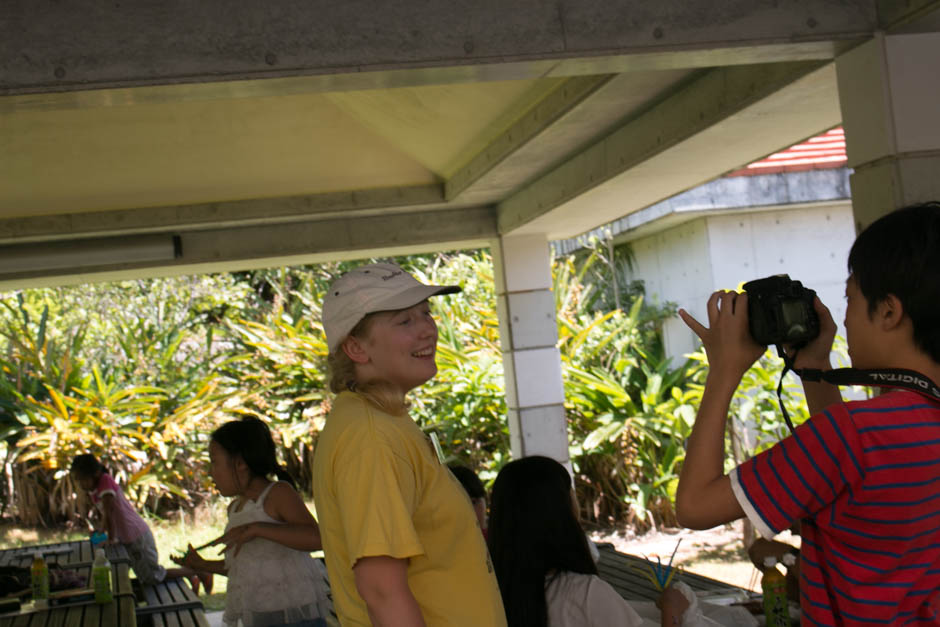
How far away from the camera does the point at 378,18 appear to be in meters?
3.43

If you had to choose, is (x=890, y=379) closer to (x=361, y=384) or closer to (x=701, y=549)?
(x=361, y=384)

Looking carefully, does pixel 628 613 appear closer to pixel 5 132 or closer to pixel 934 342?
pixel 934 342

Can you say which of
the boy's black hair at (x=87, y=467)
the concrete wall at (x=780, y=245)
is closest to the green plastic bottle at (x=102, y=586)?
the boy's black hair at (x=87, y=467)

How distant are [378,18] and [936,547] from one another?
2.58m

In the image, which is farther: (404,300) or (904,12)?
(904,12)

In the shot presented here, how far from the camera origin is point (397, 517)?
5.59 ft

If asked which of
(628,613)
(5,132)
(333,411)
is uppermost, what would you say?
(5,132)

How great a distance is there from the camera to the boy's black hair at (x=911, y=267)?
149 centimetres

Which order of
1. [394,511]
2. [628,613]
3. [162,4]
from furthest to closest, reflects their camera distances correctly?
[162,4] → [628,613] → [394,511]

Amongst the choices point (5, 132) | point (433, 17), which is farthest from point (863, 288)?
point (5, 132)

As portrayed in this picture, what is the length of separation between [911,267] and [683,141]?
3.80 m

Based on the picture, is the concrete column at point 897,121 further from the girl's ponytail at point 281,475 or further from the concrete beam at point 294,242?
the concrete beam at point 294,242

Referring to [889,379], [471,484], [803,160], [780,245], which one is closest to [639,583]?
[471,484]

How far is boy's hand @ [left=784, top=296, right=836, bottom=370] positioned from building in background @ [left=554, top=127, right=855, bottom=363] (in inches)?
350
